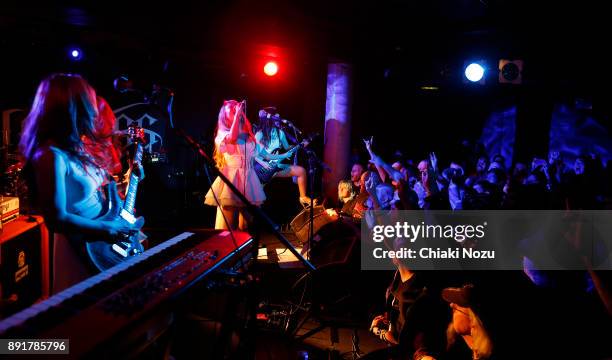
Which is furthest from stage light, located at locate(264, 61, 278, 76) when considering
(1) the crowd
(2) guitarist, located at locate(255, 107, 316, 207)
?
(1) the crowd

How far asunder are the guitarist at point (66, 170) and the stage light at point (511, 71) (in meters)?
5.90

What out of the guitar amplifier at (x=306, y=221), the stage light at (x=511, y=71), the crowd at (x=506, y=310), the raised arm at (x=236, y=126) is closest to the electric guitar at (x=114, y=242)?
the crowd at (x=506, y=310)

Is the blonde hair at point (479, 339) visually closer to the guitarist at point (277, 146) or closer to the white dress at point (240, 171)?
the white dress at point (240, 171)

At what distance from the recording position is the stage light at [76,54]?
256 inches

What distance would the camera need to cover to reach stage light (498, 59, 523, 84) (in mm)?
6488

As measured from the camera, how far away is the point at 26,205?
4.63m

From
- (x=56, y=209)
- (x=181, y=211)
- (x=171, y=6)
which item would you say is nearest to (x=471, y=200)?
(x=171, y=6)

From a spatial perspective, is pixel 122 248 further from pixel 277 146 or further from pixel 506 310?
pixel 277 146

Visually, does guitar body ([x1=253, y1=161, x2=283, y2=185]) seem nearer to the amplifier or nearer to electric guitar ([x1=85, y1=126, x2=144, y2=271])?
the amplifier

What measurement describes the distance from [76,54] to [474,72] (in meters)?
5.73

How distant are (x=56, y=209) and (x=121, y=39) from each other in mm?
4659

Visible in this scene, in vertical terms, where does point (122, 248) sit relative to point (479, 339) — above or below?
above

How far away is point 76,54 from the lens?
657 centimetres

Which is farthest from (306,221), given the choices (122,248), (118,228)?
(118,228)
